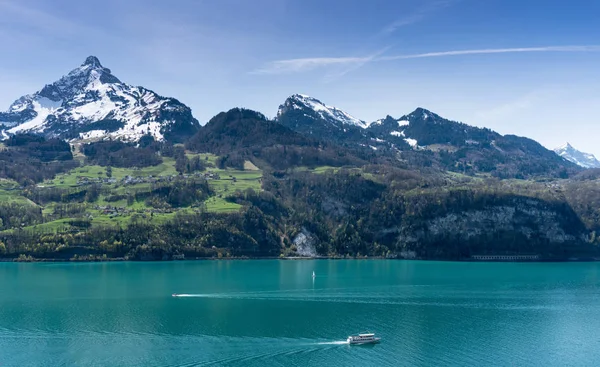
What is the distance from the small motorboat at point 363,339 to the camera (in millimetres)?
62750

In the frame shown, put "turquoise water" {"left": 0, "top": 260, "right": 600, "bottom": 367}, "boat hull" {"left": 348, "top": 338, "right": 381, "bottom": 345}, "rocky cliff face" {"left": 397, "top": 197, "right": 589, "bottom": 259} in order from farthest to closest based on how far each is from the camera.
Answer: "rocky cliff face" {"left": 397, "top": 197, "right": 589, "bottom": 259} < "boat hull" {"left": 348, "top": 338, "right": 381, "bottom": 345} < "turquoise water" {"left": 0, "top": 260, "right": 600, "bottom": 367}

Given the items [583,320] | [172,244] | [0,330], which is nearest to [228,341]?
[0,330]

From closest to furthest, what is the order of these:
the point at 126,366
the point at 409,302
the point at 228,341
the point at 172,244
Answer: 1. the point at 126,366
2. the point at 228,341
3. the point at 409,302
4. the point at 172,244

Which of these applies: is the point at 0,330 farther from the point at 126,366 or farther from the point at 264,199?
the point at 264,199

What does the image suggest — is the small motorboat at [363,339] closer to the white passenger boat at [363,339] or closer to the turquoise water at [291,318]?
the white passenger boat at [363,339]

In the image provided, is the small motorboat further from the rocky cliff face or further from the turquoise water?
the rocky cliff face

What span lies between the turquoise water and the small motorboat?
108 cm

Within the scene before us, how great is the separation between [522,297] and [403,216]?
85636mm

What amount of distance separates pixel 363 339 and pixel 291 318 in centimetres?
1412

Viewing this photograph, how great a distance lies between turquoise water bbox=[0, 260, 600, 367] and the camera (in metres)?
58.7

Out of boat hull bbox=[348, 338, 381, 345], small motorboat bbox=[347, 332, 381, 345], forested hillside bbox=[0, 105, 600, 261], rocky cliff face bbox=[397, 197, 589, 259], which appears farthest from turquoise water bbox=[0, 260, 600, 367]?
rocky cliff face bbox=[397, 197, 589, 259]

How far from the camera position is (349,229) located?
575 feet

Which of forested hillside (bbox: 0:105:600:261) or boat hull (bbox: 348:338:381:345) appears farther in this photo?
forested hillside (bbox: 0:105:600:261)

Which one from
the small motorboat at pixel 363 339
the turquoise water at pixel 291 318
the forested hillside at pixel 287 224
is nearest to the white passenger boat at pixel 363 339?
the small motorboat at pixel 363 339
